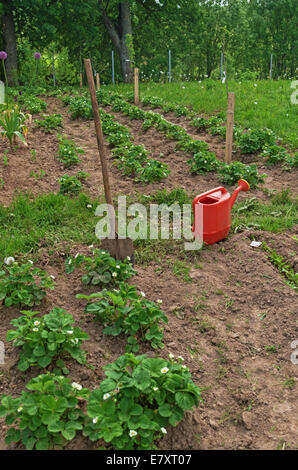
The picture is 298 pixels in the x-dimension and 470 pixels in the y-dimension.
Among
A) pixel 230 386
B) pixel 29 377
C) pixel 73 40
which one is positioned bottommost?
pixel 230 386

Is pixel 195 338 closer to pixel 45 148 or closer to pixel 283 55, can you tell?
pixel 45 148

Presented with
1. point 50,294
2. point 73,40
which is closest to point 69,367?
point 50,294

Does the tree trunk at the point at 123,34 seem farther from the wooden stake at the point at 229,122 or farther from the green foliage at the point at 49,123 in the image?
the wooden stake at the point at 229,122

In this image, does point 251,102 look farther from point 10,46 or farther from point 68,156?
point 10,46

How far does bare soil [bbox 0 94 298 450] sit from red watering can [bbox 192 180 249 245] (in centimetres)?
14

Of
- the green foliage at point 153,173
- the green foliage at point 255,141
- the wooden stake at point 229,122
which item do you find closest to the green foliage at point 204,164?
the wooden stake at point 229,122

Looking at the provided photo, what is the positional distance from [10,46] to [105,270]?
14.7 meters

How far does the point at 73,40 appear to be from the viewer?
1970cm

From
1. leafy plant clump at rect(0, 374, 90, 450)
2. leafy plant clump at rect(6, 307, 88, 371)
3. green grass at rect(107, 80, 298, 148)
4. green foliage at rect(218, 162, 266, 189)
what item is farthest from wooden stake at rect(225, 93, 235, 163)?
leafy plant clump at rect(0, 374, 90, 450)

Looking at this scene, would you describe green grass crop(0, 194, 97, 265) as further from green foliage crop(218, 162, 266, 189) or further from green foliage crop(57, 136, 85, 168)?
green foliage crop(218, 162, 266, 189)

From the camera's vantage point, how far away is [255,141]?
21.1ft

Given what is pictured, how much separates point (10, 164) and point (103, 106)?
5.53 m

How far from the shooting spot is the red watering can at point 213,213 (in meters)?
3.89

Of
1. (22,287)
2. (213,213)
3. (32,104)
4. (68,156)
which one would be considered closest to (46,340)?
(22,287)
